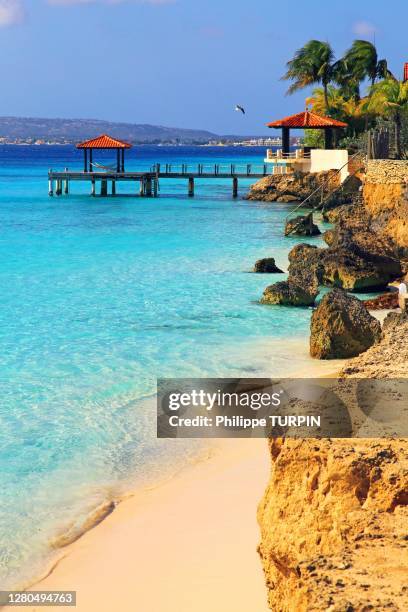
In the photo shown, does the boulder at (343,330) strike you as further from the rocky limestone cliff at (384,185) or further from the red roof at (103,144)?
the red roof at (103,144)

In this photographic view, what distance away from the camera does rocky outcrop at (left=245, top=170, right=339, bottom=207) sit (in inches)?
1585

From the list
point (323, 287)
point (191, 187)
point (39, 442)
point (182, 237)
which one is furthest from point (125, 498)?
point (191, 187)

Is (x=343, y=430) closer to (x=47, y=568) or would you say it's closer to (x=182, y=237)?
(x=47, y=568)

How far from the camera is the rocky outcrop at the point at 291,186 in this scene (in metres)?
40.2

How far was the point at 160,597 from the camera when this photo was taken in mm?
5945

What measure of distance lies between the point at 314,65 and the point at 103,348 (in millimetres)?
39089

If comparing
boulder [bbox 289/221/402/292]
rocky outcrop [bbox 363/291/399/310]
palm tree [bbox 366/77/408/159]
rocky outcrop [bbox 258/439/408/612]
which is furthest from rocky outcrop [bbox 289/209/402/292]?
palm tree [bbox 366/77/408/159]

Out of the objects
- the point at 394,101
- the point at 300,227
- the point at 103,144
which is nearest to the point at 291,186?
the point at 103,144

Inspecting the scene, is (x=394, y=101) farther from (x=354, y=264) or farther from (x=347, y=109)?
(x=354, y=264)

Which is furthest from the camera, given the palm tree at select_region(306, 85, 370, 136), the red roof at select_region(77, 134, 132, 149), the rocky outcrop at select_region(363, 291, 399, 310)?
the palm tree at select_region(306, 85, 370, 136)

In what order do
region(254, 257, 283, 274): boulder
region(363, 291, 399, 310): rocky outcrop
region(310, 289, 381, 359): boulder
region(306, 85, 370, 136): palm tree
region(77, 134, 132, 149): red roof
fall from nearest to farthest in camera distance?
region(310, 289, 381, 359): boulder < region(363, 291, 399, 310): rocky outcrop < region(254, 257, 283, 274): boulder < region(77, 134, 132, 149): red roof < region(306, 85, 370, 136): palm tree

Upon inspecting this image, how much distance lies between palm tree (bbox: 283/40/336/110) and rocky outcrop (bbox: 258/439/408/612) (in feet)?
150

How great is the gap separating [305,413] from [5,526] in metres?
3.28

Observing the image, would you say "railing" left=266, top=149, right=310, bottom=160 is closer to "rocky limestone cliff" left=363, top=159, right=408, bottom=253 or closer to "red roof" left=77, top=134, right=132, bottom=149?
"red roof" left=77, top=134, right=132, bottom=149
